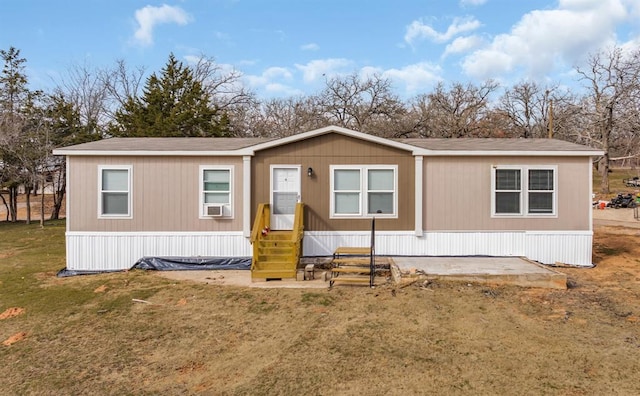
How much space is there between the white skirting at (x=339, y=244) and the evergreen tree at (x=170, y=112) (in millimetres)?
15714

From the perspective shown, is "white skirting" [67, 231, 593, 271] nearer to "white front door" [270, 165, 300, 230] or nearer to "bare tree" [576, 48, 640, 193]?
"white front door" [270, 165, 300, 230]

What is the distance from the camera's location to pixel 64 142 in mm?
20516

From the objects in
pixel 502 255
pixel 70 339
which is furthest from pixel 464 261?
pixel 70 339

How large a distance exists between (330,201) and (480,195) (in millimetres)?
3619

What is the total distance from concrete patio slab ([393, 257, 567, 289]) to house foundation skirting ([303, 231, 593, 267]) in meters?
0.29

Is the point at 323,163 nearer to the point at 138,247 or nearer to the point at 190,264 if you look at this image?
the point at 190,264

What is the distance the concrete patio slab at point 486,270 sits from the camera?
6859 mm

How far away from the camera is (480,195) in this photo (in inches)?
351

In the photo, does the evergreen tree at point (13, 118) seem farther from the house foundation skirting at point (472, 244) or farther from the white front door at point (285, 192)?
the house foundation skirting at point (472, 244)

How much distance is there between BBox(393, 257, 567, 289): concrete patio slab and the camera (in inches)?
270

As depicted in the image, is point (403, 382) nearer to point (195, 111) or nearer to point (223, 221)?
point (223, 221)

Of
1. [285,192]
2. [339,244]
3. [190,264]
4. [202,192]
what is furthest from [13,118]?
[339,244]

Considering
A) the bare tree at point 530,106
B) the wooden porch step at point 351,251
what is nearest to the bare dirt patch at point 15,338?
the wooden porch step at point 351,251

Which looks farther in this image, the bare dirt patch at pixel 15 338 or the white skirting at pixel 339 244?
the white skirting at pixel 339 244
